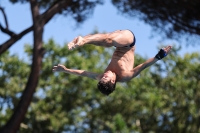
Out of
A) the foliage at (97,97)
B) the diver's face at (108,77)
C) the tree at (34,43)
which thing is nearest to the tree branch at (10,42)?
the tree at (34,43)

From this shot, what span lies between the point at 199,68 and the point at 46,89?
624 cm

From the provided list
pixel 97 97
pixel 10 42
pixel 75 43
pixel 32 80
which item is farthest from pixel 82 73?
pixel 97 97

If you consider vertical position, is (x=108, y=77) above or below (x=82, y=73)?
above

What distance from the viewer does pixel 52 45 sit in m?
22.0

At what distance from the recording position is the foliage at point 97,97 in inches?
826

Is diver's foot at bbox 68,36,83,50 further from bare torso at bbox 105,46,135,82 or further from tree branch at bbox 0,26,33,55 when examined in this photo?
tree branch at bbox 0,26,33,55

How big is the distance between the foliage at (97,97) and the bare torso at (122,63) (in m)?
13.7

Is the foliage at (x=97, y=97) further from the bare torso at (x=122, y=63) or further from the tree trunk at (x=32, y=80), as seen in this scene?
the bare torso at (x=122, y=63)

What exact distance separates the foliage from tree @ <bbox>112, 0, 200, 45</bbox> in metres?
4.59

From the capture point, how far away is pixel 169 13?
51.7 ft

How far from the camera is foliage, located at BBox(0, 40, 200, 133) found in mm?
20969

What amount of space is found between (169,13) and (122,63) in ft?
30.0

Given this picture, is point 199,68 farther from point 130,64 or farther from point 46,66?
point 130,64

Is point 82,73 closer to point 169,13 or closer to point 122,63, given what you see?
point 122,63
